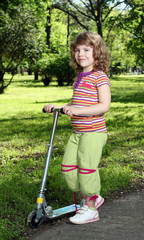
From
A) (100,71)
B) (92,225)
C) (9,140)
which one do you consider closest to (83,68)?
(100,71)

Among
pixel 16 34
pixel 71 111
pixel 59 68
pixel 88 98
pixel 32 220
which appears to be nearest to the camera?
pixel 71 111

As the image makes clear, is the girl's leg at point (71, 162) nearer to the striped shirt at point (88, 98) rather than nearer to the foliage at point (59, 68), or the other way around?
the striped shirt at point (88, 98)

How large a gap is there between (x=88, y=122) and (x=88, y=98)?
21cm

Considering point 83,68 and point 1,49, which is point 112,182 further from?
point 1,49

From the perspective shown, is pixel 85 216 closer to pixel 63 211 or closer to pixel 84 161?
pixel 63 211

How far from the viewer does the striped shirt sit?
9.57ft

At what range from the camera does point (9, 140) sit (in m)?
6.47

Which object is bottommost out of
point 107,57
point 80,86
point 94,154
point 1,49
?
point 94,154

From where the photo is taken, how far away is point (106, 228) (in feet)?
9.41

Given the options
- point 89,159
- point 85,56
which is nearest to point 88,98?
point 85,56

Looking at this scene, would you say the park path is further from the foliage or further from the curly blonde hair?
the foliage

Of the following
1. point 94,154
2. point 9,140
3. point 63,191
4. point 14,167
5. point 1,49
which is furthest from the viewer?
point 1,49

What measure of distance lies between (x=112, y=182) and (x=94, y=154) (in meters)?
1.16

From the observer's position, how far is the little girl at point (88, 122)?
289cm
